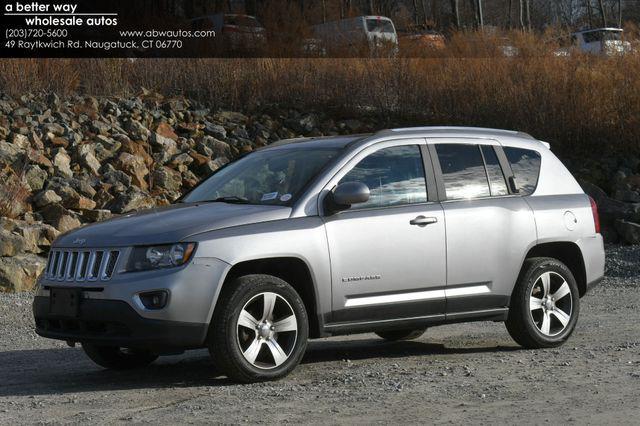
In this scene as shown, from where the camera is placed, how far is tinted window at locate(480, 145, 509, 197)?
9328 millimetres

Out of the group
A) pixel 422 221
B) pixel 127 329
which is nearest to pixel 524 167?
pixel 422 221

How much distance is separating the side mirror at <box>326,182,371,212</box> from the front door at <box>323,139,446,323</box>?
0.10 metres

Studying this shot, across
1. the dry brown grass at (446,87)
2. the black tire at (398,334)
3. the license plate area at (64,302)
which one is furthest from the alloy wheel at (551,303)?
the dry brown grass at (446,87)

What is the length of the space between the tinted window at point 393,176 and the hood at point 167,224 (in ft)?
2.43

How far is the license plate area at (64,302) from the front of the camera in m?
7.86

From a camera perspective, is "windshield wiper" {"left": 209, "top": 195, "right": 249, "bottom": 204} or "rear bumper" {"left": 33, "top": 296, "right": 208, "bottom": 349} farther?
"windshield wiper" {"left": 209, "top": 195, "right": 249, "bottom": 204}

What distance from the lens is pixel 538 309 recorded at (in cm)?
945

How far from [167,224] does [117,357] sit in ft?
5.18

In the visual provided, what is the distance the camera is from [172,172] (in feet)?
69.9

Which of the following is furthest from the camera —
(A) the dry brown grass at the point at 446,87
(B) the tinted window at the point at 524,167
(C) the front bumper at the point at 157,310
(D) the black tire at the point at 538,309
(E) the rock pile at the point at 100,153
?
(A) the dry brown grass at the point at 446,87

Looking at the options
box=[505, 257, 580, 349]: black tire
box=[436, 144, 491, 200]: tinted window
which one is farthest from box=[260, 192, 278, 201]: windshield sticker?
box=[505, 257, 580, 349]: black tire

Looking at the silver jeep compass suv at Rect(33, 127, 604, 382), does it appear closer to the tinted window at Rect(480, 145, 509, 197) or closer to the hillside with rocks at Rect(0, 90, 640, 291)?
the tinted window at Rect(480, 145, 509, 197)

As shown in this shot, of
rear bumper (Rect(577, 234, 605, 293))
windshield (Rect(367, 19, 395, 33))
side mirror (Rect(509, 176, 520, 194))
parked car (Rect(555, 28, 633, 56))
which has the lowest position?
rear bumper (Rect(577, 234, 605, 293))

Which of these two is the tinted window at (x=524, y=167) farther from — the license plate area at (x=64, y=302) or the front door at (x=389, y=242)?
the license plate area at (x=64, y=302)
